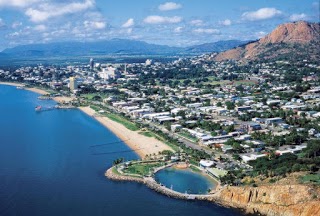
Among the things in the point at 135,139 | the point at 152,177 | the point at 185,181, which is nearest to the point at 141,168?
the point at 152,177

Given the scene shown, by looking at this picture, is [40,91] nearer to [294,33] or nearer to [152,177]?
[152,177]

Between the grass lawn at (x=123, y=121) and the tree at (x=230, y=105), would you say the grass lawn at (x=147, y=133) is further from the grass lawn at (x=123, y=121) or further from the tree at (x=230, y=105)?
the tree at (x=230, y=105)

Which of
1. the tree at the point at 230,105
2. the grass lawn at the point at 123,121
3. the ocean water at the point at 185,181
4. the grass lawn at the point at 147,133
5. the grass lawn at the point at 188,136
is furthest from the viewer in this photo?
the tree at the point at 230,105

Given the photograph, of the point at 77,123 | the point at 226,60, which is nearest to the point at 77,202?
the point at 77,123

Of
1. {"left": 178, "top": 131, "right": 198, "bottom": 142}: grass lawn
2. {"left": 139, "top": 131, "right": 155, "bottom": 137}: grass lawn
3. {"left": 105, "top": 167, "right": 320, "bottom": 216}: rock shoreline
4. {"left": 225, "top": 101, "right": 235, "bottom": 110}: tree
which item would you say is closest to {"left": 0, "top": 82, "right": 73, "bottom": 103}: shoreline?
{"left": 225, "top": 101, "right": 235, "bottom": 110}: tree

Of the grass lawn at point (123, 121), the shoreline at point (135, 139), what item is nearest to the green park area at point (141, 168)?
the shoreline at point (135, 139)

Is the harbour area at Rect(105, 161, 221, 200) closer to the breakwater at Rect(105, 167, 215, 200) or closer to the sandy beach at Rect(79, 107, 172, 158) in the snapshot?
the breakwater at Rect(105, 167, 215, 200)
